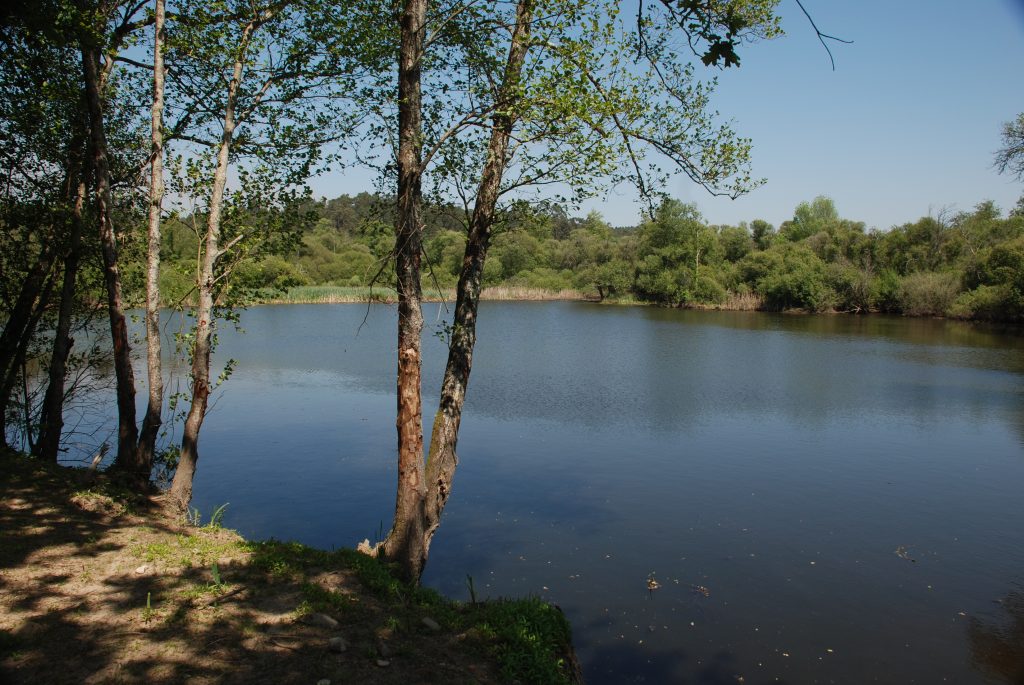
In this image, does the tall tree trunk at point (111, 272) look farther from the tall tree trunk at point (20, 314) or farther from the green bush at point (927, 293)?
the green bush at point (927, 293)

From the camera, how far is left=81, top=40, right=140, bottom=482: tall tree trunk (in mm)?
8703

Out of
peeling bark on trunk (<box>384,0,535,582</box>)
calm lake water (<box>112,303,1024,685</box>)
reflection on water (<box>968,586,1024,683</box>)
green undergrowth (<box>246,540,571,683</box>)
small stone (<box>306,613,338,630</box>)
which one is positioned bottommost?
reflection on water (<box>968,586,1024,683</box>)

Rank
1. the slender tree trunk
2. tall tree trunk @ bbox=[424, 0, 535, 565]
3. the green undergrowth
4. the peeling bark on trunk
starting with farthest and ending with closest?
1. the slender tree trunk
2. tall tree trunk @ bbox=[424, 0, 535, 565]
3. the peeling bark on trunk
4. the green undergrowth

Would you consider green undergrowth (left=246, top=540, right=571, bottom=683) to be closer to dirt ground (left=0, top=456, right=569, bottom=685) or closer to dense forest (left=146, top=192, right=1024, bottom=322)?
dirt ground (left=0, top=456, right=569, bottom=685)

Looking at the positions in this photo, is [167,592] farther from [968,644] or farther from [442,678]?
[968,644]

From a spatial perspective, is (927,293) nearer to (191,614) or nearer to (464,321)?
(464,321)

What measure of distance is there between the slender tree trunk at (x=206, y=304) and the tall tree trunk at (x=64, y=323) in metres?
1.90

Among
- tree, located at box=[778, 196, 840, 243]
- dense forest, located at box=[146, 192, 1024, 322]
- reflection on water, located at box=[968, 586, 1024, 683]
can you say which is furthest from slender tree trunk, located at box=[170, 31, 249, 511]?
tree, located at box=[778, 196, 840, 243]

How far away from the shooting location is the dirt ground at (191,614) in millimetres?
4605

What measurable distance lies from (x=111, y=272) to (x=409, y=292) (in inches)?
185

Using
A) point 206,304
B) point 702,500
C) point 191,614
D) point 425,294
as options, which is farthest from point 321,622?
point 425,294

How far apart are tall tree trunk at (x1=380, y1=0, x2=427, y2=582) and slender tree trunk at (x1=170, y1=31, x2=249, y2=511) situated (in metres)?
3.20

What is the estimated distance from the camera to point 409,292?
720 cm

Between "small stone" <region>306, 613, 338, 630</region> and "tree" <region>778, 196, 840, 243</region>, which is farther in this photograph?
"tree" <region>778, 196, 840, 243</region>
